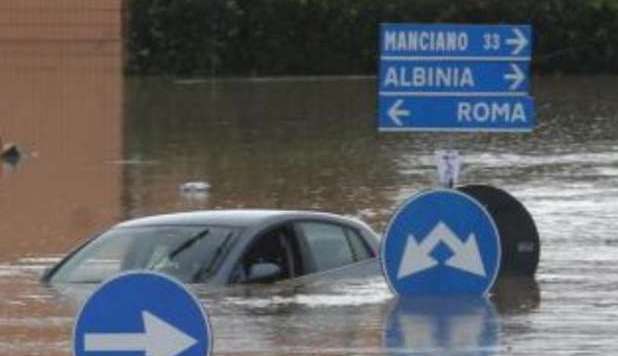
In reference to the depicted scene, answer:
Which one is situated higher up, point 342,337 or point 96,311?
point 96,311

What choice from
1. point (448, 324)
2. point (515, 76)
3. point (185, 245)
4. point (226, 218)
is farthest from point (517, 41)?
point (185, 245)

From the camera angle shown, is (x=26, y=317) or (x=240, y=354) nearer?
(x=240, y=354)

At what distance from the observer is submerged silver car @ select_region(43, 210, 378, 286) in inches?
575

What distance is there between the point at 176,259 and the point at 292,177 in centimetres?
1368

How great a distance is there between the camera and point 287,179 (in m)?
28.0

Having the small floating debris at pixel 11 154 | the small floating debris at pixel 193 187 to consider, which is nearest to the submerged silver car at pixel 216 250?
the small floating debris at pixel 193 187

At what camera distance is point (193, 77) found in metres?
53.9

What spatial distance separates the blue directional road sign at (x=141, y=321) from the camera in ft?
25.1

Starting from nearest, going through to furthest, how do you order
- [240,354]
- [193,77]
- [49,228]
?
[240,354] < [49,228] < [193,77]

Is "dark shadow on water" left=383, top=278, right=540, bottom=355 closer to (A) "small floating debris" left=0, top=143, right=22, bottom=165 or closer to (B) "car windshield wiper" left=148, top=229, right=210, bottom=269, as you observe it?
(B) "car windshield wiper" left=148, top=229, right=210, bottom=269

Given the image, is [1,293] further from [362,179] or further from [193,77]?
[193,77]

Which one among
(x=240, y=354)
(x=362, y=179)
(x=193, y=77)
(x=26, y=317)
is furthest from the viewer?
(x=193, y=77)

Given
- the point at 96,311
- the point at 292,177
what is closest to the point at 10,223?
the point at 292,177

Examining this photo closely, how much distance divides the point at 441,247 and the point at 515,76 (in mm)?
1343
